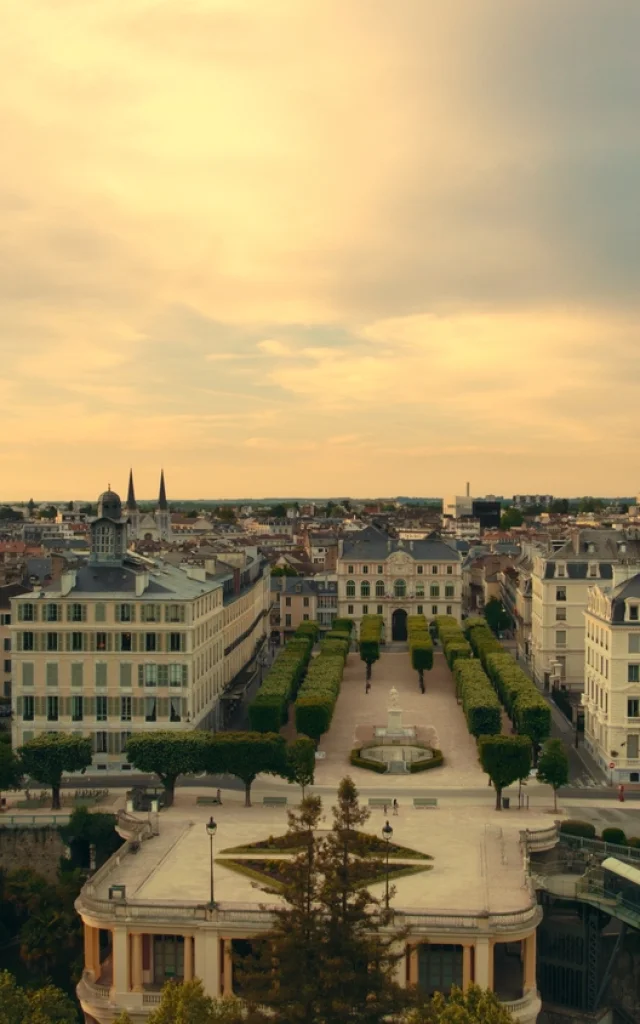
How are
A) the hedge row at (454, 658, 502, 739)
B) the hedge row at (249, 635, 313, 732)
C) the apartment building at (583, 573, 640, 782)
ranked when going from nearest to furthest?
the apartment building at (583, 573, 640, 782) < the hedge row at (249, 635, 313, 732) < the hedge row at (454, 658, 502, 739)

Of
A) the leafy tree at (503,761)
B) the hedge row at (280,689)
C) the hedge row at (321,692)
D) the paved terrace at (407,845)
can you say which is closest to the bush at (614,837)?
the paved terrace at (407,845)

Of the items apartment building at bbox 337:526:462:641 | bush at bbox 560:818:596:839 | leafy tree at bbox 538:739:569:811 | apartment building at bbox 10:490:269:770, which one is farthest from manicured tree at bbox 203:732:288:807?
apartment building at bbox 337:526:462:641

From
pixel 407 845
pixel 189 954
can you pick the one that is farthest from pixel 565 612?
pixel 189 954

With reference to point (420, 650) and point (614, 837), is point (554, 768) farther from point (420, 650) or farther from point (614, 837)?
point (420, 650)

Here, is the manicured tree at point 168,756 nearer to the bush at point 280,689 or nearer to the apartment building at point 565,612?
the bush at point 280,689

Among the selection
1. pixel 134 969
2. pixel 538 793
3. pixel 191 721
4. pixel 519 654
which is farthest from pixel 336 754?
pixel 519 654

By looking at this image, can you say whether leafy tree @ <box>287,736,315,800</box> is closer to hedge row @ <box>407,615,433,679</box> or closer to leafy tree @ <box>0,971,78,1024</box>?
leafy tree @ <box>0,971,78,1024</box>
